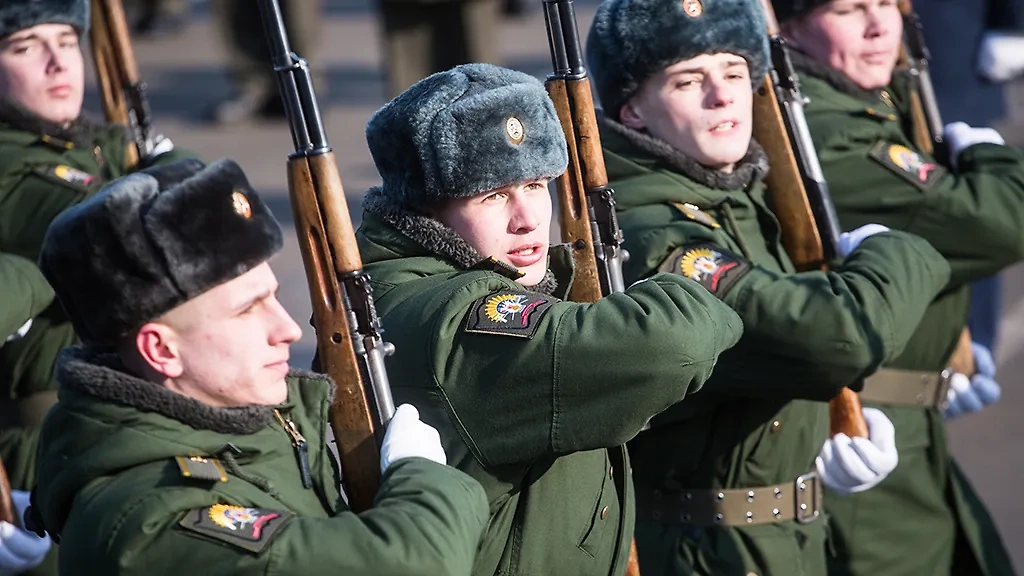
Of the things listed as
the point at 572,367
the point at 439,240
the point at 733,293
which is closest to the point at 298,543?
the point at 572,367

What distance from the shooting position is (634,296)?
3.24 metres

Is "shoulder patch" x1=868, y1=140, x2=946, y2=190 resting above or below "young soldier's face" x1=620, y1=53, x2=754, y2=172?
below

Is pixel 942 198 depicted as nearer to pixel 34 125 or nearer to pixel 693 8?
pixel 693 8

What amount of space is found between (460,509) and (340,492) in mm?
320

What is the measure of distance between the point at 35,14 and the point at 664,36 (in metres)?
2.14

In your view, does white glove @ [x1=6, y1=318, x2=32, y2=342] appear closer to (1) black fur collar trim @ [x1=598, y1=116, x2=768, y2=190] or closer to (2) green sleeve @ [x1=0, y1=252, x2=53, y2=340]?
(2) green sleeve @ [x1=0, y1=252, x2=53, y2=340]

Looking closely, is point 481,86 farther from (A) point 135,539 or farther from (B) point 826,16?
(B) point 826,16

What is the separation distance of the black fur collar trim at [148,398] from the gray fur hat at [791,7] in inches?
102

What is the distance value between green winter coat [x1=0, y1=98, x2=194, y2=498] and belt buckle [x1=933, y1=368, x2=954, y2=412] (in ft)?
8.22

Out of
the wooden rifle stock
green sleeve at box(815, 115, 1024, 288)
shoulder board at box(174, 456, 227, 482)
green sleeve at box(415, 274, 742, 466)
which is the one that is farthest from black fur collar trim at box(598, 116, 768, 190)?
shoulder board at box(174, 456, 227, 482)

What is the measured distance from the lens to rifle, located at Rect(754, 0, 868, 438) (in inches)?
A: 176

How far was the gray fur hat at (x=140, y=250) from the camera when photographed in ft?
9.38

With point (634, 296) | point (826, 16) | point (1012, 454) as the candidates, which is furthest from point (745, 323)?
point (1012, 454)

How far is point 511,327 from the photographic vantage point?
10.4 ft
